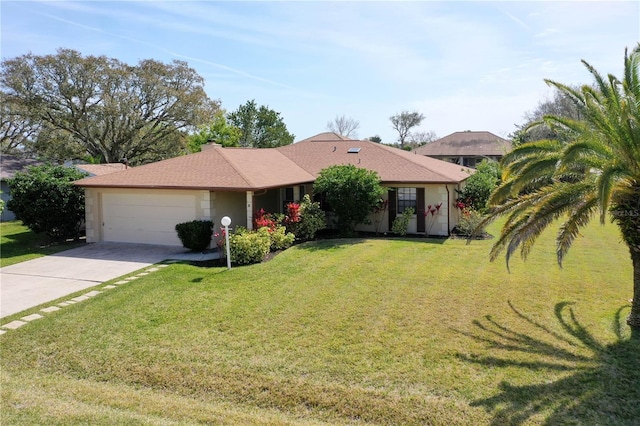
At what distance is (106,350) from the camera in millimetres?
7438

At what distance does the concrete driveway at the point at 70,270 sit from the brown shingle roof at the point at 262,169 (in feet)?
7.81

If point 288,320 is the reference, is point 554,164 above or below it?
above

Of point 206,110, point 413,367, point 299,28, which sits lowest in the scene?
point 413,367

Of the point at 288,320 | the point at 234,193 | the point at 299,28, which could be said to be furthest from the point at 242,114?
the point at 288,320

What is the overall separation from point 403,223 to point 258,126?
117ft

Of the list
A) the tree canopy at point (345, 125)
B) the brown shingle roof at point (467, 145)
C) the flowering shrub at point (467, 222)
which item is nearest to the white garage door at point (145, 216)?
the flowering shrub at point (467, 222)

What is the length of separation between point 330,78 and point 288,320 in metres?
16.7

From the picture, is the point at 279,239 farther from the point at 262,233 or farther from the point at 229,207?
the point at 229,207

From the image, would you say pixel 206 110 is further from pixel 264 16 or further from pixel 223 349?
pixel 223 349

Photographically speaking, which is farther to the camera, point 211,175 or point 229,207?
point 229,207

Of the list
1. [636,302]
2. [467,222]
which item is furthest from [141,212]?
[636,302]

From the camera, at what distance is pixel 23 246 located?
54.4 ft

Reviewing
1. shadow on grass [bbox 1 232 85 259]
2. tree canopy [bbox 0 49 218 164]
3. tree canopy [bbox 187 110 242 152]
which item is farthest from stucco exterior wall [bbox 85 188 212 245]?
tree canopy [bbox 187 110 242 152]

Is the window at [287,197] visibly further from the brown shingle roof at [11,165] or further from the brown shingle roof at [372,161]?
the brown shingle roof at [11,165]
